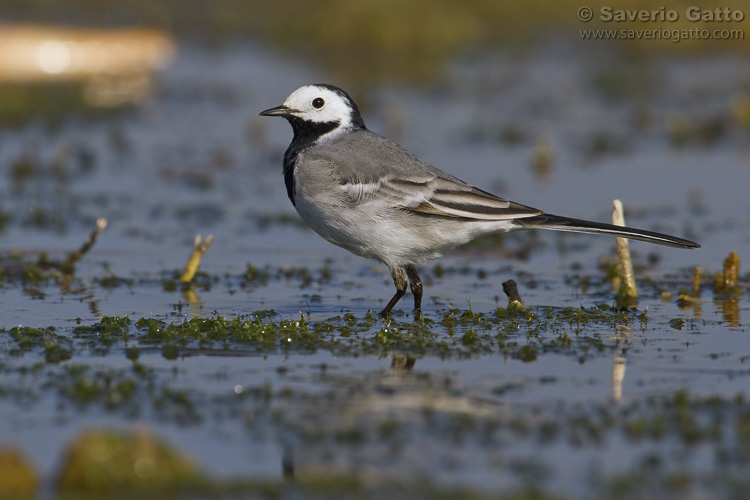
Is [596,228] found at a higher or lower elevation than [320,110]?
lower

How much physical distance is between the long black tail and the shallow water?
63 cm

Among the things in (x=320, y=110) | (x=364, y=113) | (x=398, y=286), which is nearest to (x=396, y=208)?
(x=398, y=286)

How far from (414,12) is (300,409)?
74.0 feet

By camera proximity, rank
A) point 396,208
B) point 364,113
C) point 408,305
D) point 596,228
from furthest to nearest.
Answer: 1. point 364,113
2. point 408,305
3. point 396,208
4. point 596,228

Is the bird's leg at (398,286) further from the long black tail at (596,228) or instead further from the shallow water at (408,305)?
the long black tail at (596,228)

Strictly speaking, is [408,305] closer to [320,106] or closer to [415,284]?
[415,284]

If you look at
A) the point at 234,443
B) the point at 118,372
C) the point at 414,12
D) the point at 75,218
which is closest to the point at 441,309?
the point at 118,372

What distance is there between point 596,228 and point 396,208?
152cm

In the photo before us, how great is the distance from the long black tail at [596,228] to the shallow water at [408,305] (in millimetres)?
629

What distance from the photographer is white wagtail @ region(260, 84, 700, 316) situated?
8.82 meters

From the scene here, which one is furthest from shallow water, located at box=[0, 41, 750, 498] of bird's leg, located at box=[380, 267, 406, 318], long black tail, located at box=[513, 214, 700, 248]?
long black tail, located at box=[513, 214, 700, 248]

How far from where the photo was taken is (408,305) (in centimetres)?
997

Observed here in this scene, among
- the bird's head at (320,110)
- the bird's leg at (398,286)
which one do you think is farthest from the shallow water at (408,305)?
the bird's head at (320,110)

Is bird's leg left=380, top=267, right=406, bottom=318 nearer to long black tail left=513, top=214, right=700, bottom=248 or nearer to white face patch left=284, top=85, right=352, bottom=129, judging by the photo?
long black tail left=513, top=214, right=700, bottom=248
